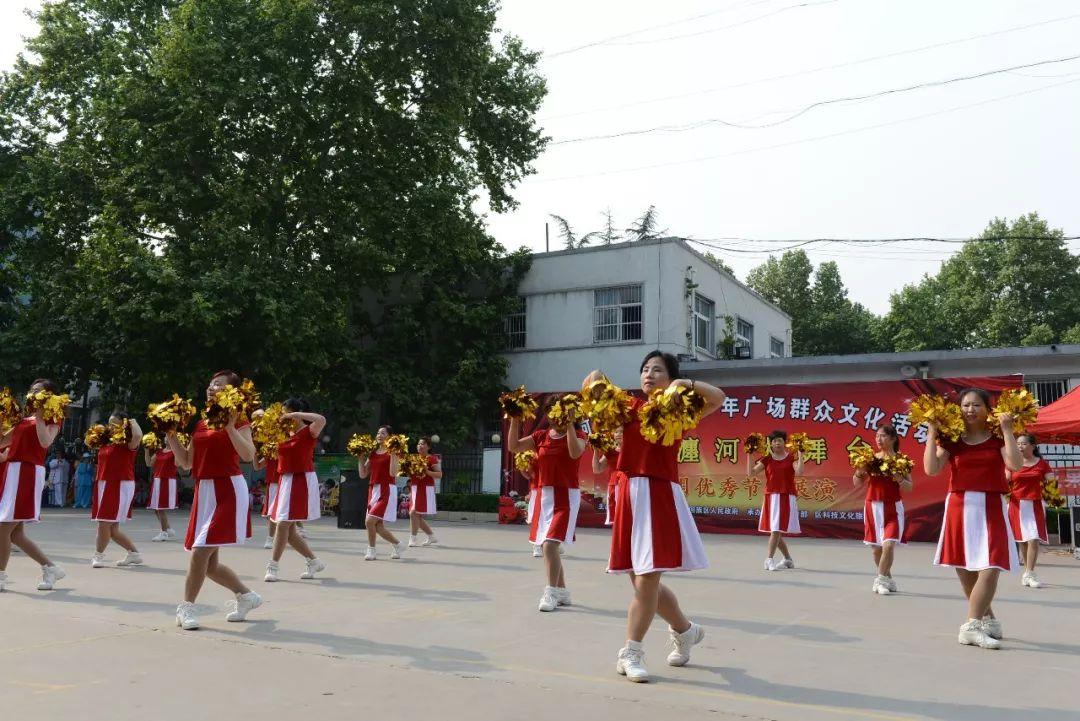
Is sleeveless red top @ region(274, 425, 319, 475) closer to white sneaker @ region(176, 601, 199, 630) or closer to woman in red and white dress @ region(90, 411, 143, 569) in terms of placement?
woman in red and white dress @ region(90, 411, 143, 569)

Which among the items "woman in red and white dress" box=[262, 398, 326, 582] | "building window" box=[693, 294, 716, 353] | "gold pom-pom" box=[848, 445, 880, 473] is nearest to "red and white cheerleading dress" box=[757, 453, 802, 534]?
→ "gold pom-pom" box=[848, 445, 880, 473]

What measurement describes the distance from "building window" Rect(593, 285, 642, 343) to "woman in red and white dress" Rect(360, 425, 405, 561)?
12644 mm

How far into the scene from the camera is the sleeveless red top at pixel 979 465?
630cm

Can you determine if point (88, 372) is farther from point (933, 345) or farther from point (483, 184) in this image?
point (933, 345)

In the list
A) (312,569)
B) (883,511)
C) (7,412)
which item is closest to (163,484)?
(312,569)

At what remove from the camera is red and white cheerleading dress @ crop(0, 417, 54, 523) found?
825 cm

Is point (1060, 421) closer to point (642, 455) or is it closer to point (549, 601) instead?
point (549, 601)

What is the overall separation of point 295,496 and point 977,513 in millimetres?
6492

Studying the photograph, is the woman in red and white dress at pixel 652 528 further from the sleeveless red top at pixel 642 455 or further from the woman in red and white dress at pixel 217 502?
the woman in red and white dress at pixel 217 502

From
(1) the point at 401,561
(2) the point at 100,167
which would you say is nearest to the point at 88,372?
(2) the point at 100,167

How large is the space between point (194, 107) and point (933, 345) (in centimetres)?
3571

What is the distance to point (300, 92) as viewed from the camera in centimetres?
2192

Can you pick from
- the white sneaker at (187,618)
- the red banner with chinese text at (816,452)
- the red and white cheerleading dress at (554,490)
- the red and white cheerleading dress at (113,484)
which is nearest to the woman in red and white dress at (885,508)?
the red and white cheerleading dress at (554,490)

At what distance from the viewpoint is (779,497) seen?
11.9 metres
